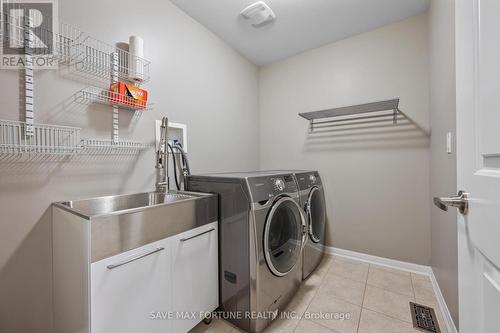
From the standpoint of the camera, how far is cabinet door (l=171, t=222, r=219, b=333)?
1230mm

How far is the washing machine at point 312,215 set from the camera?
1.97 meters

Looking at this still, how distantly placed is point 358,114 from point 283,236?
1.66 metres

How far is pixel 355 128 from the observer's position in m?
2.40

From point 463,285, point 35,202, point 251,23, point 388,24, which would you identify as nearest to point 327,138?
point 388,24

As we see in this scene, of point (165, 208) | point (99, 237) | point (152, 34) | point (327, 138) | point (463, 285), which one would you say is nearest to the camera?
point (463, 285)

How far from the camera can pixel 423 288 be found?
1841 mm

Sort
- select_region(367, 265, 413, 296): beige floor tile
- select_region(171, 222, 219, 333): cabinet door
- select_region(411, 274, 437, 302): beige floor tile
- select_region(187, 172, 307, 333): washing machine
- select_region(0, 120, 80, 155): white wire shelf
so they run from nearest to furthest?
select_region(0, 120, 80, 155): white wire shelf → select_region(171, 222, 219, 333): cabinet door → select_region(187, 172, 307, 333): washing machine → select_region(411, 274, 437, 302): beige floor tile → select_region(367, 265, 413, 296): beige floor tile

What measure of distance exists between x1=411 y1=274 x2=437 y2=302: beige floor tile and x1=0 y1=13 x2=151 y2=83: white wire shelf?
2844 millimetres

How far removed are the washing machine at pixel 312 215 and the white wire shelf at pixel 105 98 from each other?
4.82 feet

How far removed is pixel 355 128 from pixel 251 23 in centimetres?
161

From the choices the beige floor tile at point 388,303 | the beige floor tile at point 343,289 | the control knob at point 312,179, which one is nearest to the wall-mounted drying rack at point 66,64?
the control knob at point 312,179

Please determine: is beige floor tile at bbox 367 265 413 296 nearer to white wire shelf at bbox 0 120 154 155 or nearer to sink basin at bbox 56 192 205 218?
sink basin at bbox 56 192 205 218

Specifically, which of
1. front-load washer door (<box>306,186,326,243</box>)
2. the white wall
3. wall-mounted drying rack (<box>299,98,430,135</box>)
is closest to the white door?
front-load washer door (<box>306,186,326,243</box>)

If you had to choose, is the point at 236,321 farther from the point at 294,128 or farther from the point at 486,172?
the point at 294,128
